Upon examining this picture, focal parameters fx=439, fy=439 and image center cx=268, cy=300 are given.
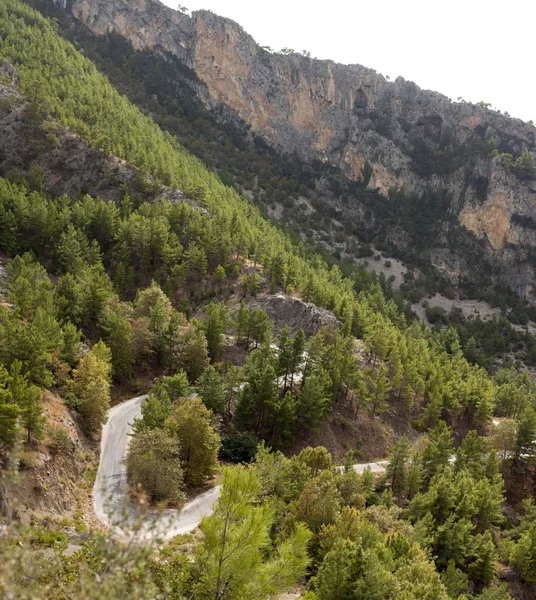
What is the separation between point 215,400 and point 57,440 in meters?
18.4

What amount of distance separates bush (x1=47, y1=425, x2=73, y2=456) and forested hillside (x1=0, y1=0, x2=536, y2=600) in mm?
185

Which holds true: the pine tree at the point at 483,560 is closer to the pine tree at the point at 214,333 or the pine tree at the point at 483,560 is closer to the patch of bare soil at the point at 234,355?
the patch of bare soil at the point at 234,355

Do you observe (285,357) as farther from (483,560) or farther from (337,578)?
(337,578)

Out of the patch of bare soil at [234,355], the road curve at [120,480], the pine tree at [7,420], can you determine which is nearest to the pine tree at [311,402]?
the patch of bare soil at [234,355]

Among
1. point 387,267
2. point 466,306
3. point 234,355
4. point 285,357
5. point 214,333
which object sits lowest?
point 234,355

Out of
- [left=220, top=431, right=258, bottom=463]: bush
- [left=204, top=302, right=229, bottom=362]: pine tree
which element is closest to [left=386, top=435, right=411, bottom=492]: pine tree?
[left=220, top=431, right=258, bottom=463]: bush

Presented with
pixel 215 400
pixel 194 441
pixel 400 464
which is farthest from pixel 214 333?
pixel 400 464

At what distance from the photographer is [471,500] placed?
4469 centimetres

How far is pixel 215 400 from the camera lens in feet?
166

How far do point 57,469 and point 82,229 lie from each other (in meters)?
62.8

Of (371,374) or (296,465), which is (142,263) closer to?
(371,374)

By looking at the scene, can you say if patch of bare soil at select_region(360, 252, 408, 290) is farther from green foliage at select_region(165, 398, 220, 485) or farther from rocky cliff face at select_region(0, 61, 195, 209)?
green foliage at select_region(165, 398, 220, 485)

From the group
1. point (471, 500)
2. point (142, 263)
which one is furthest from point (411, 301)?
point (471, 500)

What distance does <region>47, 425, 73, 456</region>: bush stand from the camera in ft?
116
